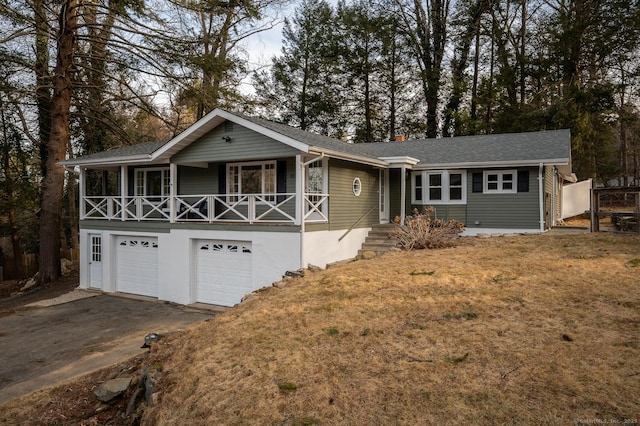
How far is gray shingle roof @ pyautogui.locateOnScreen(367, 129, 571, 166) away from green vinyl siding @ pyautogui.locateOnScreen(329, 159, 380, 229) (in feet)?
6.98

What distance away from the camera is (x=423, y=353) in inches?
190

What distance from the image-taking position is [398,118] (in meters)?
30.8

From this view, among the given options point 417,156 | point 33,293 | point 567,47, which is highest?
point 567,47

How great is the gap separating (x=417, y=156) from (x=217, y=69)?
8389 millimetres

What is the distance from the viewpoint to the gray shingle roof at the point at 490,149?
14.8 m

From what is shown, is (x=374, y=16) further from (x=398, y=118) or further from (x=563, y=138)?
(x=563, y=138)

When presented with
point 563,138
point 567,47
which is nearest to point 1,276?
point 563,138

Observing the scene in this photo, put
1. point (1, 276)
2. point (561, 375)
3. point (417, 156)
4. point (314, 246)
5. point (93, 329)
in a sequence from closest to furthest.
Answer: point (561, 375) → point (93, 329) → point (314, 246) → point (417, 156) → point (1, 276)

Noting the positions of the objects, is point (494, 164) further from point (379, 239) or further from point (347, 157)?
point (347, 157)

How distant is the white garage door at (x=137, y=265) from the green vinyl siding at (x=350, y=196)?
619 cm

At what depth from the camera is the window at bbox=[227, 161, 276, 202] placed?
13648 mm

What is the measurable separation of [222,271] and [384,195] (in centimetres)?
694

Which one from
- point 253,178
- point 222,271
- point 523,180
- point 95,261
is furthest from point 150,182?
point 523,180

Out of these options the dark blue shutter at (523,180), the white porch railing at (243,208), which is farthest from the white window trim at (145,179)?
the dark blue shutter at (523,180)
